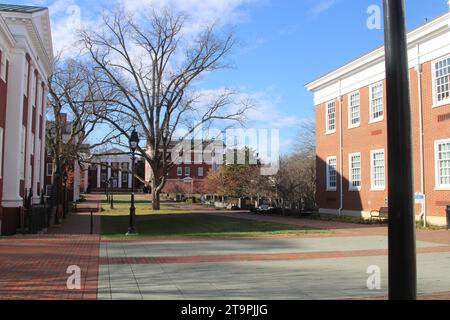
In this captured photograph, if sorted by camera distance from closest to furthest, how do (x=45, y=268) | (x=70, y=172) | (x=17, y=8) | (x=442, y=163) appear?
1. (x=45, y=268)
2. (x=442, y=163)
3. (x=17, y=8)
4. (x=70, y=172)

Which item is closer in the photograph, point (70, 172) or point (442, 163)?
point (442, 163)

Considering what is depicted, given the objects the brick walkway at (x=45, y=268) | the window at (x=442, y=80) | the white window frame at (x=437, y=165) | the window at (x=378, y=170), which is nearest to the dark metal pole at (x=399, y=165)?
the brick walkway at (x=45, y=268)

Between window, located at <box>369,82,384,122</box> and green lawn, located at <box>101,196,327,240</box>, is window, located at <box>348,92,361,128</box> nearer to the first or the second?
window, located at <box>369,82,384,122</box>

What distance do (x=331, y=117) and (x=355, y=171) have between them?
Result: 5.33 m

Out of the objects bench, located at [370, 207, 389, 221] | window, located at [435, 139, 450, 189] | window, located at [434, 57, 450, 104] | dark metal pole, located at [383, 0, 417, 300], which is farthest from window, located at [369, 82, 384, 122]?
dark metal pole, located at [383, 0, 417, 300]

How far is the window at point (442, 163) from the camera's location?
25.3 m

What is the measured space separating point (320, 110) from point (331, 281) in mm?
30609

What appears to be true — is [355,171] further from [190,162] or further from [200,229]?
[190,162]

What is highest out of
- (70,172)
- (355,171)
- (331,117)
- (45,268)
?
(331,117)

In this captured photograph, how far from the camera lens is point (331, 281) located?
956 cm

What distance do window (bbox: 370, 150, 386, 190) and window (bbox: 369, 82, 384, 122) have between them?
2.16m

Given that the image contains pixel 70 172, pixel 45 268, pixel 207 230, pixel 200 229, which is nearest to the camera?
pixel 45 268

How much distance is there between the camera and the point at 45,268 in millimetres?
11227

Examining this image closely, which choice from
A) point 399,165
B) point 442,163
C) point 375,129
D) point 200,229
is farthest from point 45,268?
point 375,129
